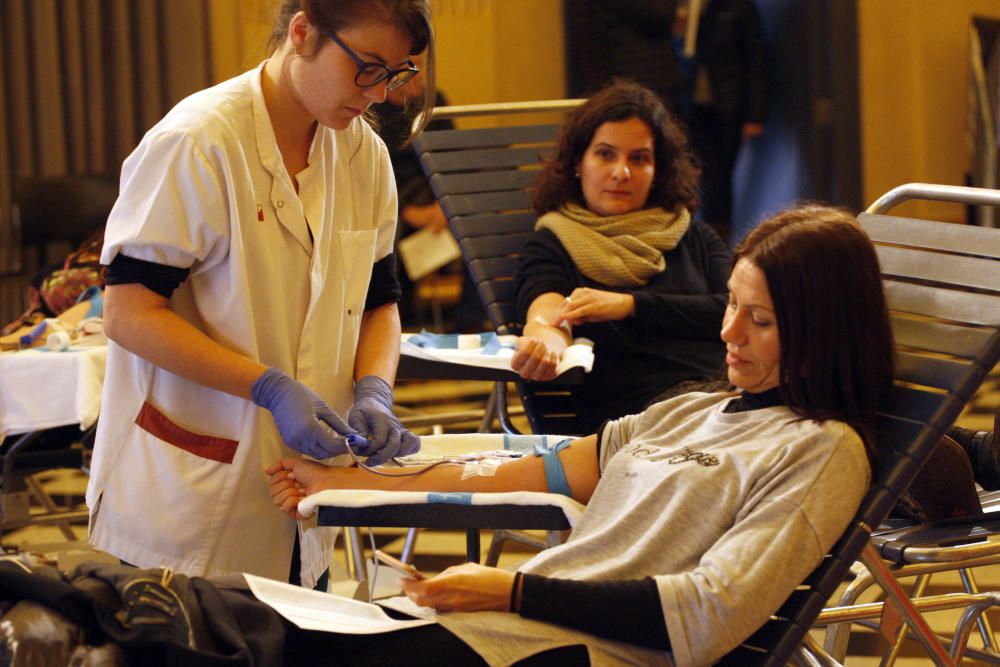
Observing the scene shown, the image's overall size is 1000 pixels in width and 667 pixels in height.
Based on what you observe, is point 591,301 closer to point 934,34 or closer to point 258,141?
point 258,141

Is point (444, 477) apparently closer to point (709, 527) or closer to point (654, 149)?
point (709, 527)

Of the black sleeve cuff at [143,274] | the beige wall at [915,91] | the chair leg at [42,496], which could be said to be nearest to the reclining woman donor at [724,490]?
the black sleeve cuff at [143,274]

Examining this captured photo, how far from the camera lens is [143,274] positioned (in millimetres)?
1626

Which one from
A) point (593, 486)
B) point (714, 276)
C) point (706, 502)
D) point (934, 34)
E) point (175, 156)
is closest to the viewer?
point (706, 502)

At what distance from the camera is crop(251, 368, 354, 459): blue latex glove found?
1648 millimetres

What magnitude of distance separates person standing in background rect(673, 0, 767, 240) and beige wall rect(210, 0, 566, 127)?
1.19 meters

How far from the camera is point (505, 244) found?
300cm

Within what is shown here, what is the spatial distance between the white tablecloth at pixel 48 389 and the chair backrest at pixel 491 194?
0.85 metres

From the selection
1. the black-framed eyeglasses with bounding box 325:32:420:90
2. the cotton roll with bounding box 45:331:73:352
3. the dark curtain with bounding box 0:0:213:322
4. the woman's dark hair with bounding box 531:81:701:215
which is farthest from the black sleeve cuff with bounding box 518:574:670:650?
the dark curtain with bounding box 0:0:213:322

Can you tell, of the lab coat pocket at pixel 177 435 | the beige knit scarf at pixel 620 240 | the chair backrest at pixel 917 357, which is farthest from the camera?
the beige knit scarf at pixel 620 240

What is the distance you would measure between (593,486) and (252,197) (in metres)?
0.59

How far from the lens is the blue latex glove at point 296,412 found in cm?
165

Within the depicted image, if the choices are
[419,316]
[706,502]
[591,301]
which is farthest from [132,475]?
[419,316]

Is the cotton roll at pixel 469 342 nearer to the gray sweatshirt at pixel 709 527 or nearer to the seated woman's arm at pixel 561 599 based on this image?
the gray sweatshirt at pixel 709 527
